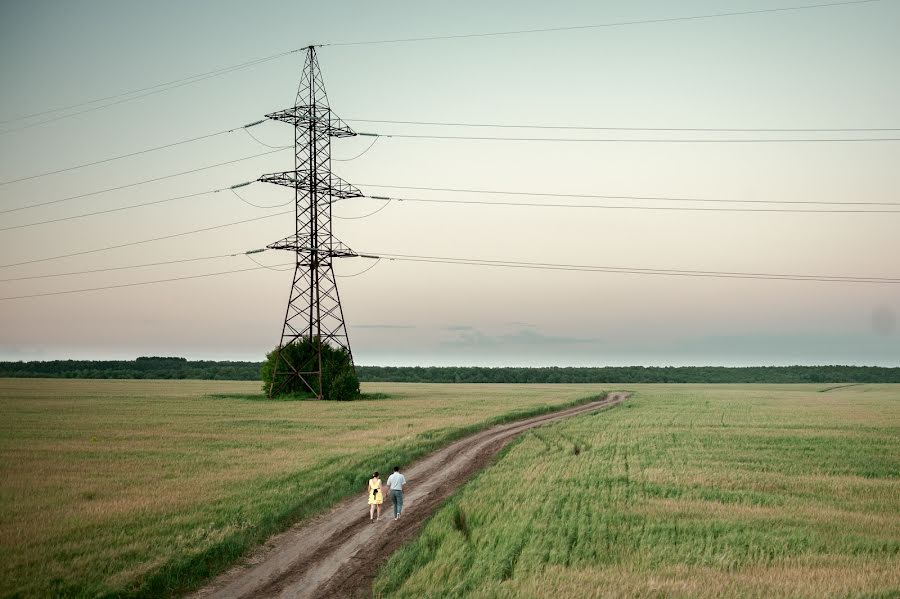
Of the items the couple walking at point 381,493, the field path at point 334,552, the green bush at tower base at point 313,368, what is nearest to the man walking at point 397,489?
the couple walking at point 381,493

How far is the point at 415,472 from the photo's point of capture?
32438mm

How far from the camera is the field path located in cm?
1630

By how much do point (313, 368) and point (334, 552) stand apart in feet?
201

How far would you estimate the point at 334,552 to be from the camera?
19.2 metres

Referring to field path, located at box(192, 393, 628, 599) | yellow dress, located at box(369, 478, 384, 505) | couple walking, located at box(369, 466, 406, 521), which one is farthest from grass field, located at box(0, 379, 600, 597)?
yellow dress, located at box(369, 478, 384, 505)

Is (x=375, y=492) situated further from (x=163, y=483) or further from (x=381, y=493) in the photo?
(x=163, y=483)

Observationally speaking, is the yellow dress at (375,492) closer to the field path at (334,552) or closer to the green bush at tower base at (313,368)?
the field path at (334,552)

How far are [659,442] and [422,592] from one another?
33328mm

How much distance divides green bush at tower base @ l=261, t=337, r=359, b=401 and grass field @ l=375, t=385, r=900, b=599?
39.7m

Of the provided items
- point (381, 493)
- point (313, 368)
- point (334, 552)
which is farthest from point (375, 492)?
point (313, 368)

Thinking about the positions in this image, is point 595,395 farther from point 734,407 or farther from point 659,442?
point 659,442

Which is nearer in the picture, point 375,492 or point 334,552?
point 334,552

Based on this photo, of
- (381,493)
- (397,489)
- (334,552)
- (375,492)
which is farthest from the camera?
(397,489)

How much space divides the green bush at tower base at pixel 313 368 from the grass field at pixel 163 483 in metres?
17.9
